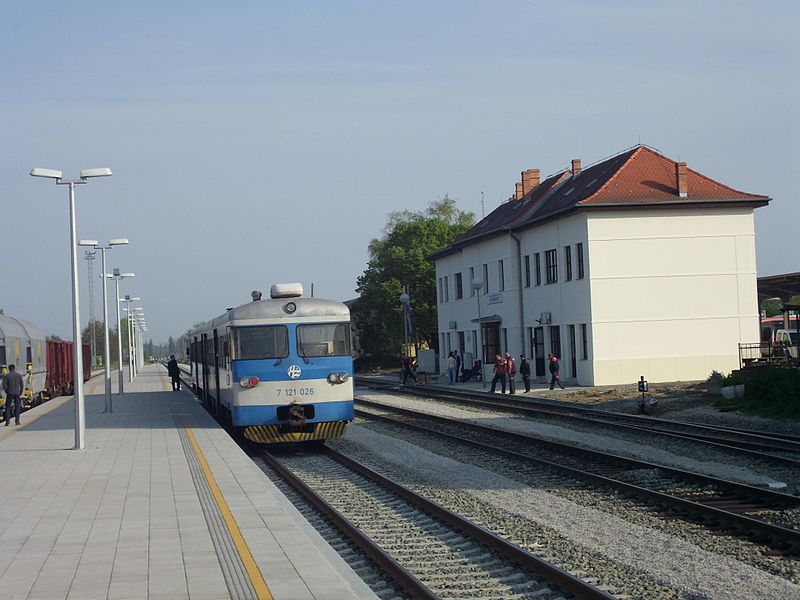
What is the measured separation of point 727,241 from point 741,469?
90.0ft

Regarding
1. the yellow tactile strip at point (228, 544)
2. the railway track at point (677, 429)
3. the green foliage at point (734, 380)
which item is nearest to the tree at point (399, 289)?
the railway track at point (677, 429)

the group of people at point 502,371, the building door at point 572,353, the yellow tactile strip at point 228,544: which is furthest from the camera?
the building door at point 572,353

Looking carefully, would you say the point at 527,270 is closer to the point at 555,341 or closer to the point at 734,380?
the point at 555,341

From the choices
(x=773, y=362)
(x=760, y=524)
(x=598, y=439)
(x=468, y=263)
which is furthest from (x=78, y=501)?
(x=468, y=263)

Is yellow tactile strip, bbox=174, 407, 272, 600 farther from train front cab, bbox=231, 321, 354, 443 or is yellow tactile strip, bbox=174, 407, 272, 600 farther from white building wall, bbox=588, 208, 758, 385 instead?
white building wall, bbox=588, 208, 758, 385

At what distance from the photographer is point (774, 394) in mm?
24422

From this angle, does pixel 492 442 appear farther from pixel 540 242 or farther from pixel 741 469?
pixel 540 242

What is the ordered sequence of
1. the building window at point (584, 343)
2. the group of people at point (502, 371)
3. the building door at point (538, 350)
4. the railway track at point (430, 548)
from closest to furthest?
the railway track at point (430, 548)
the group of people at point (502, 371)
the building window at point (584, 343)
the building door at point (538, 350)

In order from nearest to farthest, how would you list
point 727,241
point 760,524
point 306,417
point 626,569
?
point 626,569 → point 760,524 → point 306,417 → point 727,241

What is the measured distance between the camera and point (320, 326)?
18.7 m

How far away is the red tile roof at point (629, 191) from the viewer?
3938cm

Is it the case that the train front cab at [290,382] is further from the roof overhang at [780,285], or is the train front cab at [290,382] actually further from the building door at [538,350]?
the building door at [538,350]

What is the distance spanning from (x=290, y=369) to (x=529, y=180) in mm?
38285

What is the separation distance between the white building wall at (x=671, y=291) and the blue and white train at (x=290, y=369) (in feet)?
71.4
